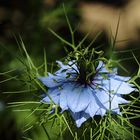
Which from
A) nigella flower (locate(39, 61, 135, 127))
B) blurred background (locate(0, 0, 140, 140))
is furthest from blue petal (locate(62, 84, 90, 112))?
blurred background (locate(0, 0, 140, 140))

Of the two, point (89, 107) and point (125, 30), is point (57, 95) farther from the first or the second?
point (125, 30)

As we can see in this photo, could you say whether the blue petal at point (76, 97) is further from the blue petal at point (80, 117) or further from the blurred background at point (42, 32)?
the blurred background at point (42, 32)

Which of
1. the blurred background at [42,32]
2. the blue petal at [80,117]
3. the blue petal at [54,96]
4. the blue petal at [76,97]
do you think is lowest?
the blue petal at [80,117]

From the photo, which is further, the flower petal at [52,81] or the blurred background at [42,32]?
the blurred background at [42,32]

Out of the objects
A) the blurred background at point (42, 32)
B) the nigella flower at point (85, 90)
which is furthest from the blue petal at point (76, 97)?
the blurred background at point (42, 32)

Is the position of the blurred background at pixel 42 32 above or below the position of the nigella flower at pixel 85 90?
above

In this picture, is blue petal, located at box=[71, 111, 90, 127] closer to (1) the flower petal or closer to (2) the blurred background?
(1) the flower petal

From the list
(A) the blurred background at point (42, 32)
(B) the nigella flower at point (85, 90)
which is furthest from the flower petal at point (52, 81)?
(A) the blurred background at point (42, 32)

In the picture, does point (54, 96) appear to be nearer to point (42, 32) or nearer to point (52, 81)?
point (52, 81)
